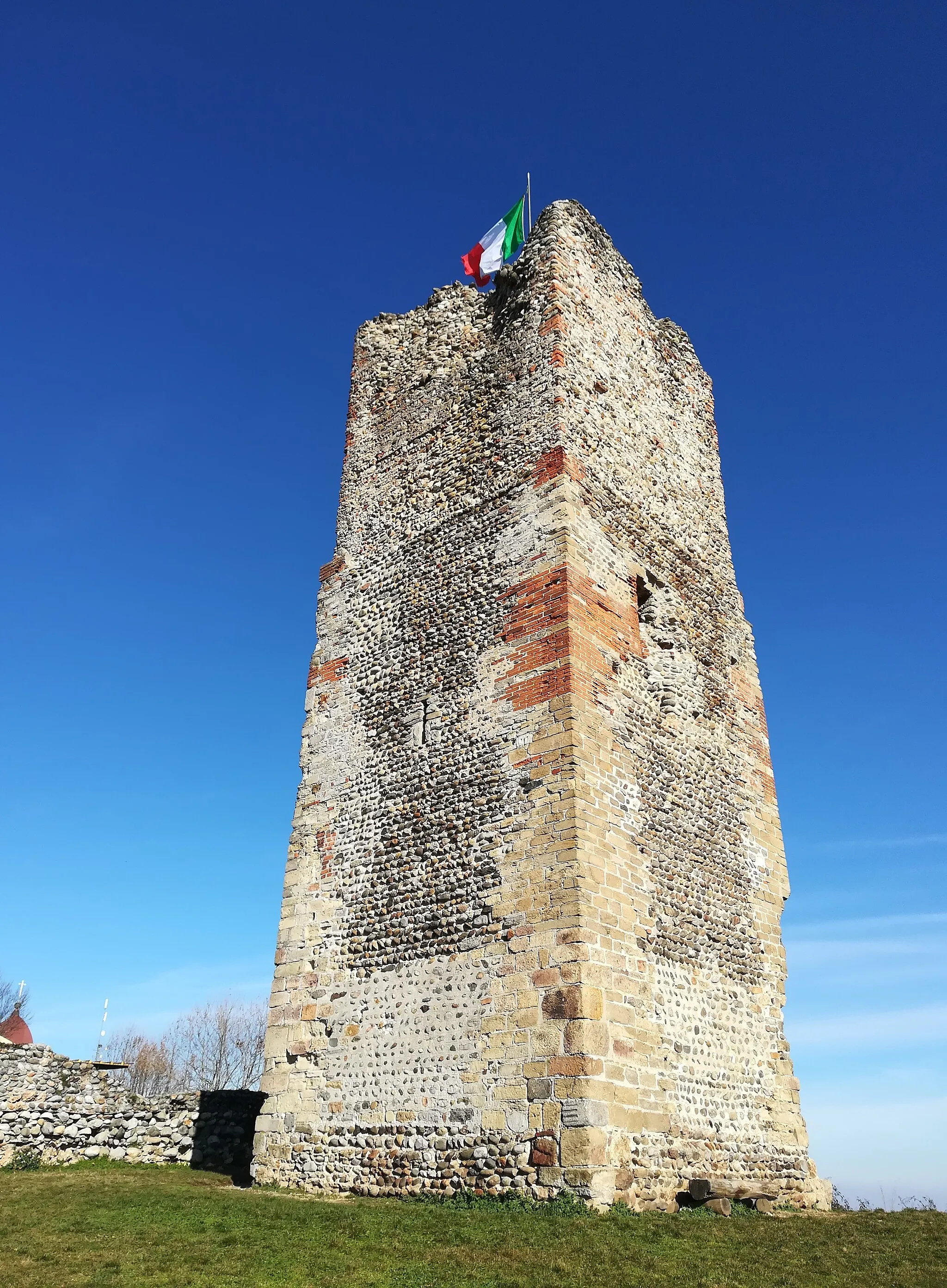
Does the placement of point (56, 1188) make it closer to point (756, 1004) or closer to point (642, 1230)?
point (642, 1230)

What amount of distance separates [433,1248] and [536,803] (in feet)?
13.2

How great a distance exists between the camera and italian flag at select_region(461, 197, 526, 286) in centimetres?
1563

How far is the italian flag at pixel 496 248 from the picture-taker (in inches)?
615

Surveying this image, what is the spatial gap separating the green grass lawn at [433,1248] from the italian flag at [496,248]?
528 inches

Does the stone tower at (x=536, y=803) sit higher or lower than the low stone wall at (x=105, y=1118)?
higher

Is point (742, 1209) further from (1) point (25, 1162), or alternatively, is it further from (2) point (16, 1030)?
(2) point (16, 1030)

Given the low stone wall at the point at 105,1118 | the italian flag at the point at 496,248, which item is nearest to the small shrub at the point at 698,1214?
the low stone wall at the point at 105,1118

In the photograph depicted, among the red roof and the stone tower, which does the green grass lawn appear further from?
the red roof

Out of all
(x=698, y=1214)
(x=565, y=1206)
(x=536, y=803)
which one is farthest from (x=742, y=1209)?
(x=536, y=803)

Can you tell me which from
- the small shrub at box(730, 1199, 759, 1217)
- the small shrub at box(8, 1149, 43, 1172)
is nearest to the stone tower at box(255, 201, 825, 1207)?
the small shrub at box(730, 1199, 759, 1217)

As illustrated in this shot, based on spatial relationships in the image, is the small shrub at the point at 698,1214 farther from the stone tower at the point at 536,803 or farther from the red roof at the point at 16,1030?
the red roof at the point at 16,1030

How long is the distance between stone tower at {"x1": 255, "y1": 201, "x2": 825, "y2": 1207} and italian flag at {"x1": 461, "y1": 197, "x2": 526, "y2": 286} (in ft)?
4.01

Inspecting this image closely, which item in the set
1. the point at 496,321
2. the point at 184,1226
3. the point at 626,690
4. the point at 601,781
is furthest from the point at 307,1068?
the point at 496,321

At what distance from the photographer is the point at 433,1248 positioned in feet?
22.7
